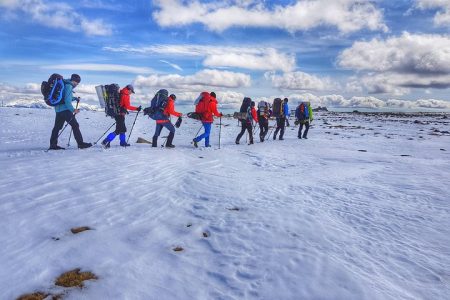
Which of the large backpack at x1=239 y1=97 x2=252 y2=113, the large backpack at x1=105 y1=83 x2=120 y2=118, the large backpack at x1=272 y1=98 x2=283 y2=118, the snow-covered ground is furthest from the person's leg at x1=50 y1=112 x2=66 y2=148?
the large backpack at x1=272 y1=98 x2=283 y2=118

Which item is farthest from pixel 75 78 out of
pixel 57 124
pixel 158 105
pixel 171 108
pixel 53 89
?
pixel 171 108

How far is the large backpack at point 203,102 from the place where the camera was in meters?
14.1

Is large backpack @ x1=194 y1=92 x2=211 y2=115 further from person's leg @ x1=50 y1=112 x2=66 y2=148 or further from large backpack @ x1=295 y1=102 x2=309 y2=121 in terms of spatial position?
large backpack @ x1=295 y1=102 x2=309 y2=121

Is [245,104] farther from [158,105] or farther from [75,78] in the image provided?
[75,78]

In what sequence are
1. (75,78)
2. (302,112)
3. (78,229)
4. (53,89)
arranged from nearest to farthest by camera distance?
(78,229)
(53,89)
(75,78)
(302,112)

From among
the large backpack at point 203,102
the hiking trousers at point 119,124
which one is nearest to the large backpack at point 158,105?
the hiking trousers at point 119,124

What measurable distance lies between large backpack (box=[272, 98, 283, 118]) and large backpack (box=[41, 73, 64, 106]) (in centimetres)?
1146

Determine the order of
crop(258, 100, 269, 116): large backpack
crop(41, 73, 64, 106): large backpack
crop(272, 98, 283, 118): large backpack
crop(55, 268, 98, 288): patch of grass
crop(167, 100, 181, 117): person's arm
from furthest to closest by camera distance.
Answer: crop(272, 98, 283, 118): large backpack
crop(258, 100, 269, 116): large backpack
crop(167, 100, 181, 117): person's arm
crop(41, 73, 64, 106): large backpack
crop(55, 268, 98, 288): patch of grass

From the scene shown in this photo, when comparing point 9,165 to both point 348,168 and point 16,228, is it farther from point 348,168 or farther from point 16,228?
point 348,168

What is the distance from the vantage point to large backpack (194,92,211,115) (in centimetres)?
1411

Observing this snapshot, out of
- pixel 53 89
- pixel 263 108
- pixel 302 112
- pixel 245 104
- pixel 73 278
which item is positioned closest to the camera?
pixel 73 278

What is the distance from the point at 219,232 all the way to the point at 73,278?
207 centimetres

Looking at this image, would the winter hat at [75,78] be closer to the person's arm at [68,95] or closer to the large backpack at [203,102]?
the person's arm at [68,95]

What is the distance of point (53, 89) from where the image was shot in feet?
35.9
